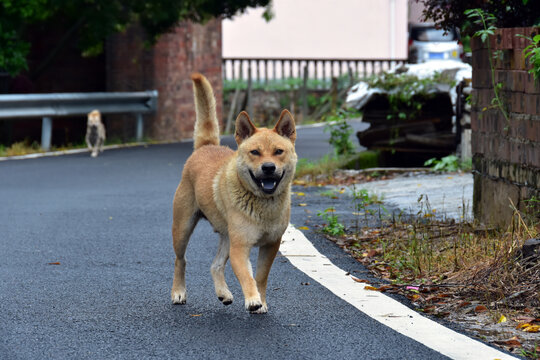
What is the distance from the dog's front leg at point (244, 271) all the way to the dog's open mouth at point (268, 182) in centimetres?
30

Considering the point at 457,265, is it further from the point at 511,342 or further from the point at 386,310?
the point at 511,342

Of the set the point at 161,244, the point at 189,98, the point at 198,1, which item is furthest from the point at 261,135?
the point at 189,98

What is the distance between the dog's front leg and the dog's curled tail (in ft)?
4.06

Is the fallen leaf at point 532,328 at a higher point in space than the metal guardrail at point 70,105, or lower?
lower

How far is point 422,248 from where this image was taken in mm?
6973

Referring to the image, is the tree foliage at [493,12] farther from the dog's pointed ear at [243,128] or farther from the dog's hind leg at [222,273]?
the dog's hind leg at [222,273]

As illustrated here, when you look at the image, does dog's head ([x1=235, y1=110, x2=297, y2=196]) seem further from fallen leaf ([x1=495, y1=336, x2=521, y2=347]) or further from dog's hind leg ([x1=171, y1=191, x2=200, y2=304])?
fallen leaf ([x1=495, y1=336, x2=521, y2=347])

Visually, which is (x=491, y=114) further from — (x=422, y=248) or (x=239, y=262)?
(x=239, y=262)

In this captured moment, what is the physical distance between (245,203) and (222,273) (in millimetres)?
542

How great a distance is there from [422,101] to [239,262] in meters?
9.16

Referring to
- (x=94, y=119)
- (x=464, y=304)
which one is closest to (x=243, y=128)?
(x=464, y=304)

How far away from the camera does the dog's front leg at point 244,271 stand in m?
5.22

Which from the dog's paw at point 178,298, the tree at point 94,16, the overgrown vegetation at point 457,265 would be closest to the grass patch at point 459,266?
the overgrown vegetation at point 457,265

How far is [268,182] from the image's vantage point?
5.52 m
